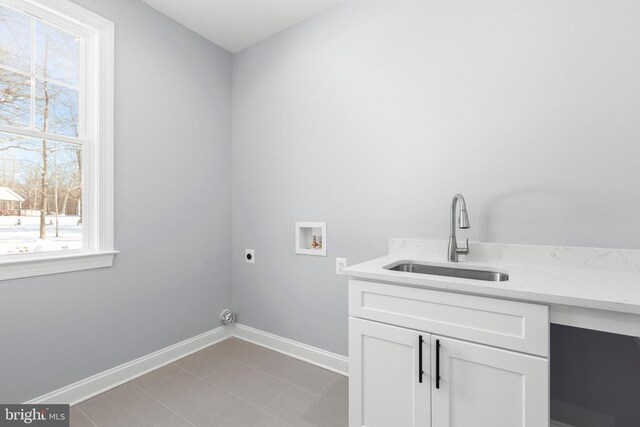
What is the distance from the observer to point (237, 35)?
8.36ft

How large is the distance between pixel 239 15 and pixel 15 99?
153 cm

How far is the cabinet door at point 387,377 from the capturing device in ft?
4.02

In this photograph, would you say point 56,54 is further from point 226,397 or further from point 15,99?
point 226,397

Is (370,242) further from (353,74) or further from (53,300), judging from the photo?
(53,300)

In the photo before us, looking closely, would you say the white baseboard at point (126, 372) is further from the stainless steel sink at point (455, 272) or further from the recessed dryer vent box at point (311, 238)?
the stainless steel sink at point (455, 272)

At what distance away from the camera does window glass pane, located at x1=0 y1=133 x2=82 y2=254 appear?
166 cm

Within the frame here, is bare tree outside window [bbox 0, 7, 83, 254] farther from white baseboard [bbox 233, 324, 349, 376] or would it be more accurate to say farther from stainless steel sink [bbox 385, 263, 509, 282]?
stainless steel sink [bbox 385, 263, 509, 282]

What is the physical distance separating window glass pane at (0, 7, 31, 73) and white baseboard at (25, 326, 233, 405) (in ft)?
6.16

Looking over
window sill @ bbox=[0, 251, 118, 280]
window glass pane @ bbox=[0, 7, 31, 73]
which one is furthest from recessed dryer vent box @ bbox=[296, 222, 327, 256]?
window glass pane @ bbox=[0, 7, 31, 73]

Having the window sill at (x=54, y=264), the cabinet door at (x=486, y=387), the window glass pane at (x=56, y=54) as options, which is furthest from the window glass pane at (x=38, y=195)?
the cabinet door at (x=486, y=387)

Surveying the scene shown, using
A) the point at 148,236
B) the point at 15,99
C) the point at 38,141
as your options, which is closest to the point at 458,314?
the point at 148,236

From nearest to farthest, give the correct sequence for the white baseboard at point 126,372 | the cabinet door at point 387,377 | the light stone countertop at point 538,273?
the light stone countertop at point 538,273
the cabinet door at point 387,377
the white baseboard at point 126,372

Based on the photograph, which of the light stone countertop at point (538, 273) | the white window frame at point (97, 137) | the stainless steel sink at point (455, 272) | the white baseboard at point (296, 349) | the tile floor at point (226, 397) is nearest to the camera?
the light stone countertop at point (538, 273)

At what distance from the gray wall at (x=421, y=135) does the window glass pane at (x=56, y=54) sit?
118 cm
